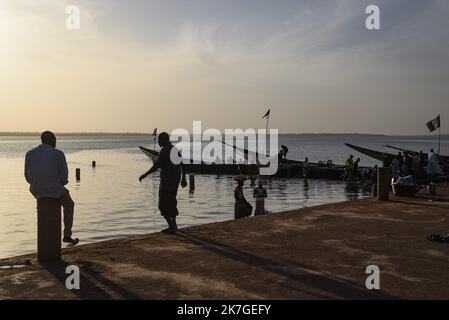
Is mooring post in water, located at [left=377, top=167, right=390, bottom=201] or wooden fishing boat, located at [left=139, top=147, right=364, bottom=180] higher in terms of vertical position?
mooring post in water, located at [left=377, top=167, right=390, bottom=201]

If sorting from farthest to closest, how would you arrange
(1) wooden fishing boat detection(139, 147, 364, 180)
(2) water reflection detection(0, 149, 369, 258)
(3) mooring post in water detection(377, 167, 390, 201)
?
1. (1) wooden fishing boat detection(139, 147, 364, 180)
2. (2) water reflection detection(0, 149, 369, 258)
3. (3) mooring post in water detection(377, 167, 390, 201)

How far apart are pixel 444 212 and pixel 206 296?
31.3ft

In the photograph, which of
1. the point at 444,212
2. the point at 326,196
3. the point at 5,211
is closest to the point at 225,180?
the point at 326,196

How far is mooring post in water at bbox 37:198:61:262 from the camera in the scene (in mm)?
6883

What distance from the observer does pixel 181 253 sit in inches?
297

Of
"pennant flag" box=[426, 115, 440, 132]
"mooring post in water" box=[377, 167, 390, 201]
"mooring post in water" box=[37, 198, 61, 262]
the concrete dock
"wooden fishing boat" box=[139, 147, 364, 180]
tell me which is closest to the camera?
the concrete dock

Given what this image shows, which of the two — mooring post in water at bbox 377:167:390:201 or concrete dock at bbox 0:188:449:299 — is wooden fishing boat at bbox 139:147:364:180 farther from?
concrete dock at bbox 0:188:449:299

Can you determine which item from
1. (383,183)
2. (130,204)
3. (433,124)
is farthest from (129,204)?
(433,124)

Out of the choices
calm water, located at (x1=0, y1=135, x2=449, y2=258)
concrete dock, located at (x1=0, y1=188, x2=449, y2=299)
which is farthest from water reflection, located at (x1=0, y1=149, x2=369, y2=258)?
concrete dock, located at (x1=0, y1=188, x2=449, y2=299)

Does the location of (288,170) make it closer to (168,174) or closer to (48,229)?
(168,174)

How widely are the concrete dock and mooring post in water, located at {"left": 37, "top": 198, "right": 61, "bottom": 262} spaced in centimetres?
21

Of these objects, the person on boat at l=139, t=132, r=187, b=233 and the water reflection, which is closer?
the person on boat at l=139, t=132, r=187, b=233

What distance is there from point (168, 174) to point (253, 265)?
10.6 feet
